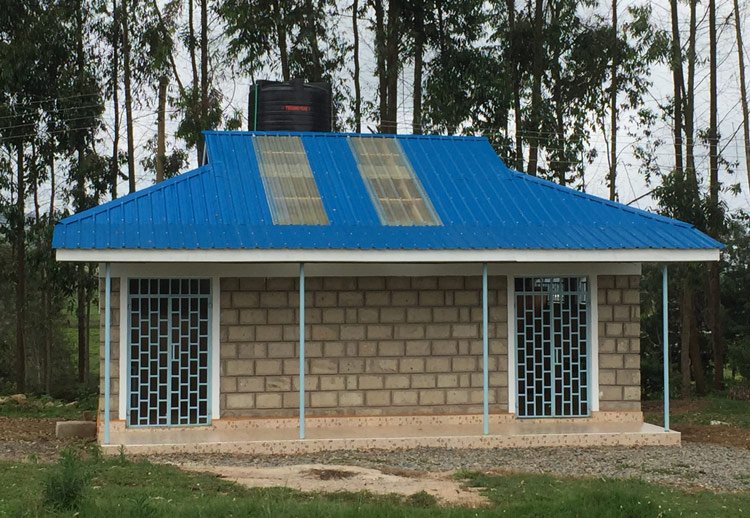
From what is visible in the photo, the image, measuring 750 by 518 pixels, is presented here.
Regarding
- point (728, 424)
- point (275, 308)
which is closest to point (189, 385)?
point (275, 308)

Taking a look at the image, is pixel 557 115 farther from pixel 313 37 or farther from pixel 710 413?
pixel 710 413

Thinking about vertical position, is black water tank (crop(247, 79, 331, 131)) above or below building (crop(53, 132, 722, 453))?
above

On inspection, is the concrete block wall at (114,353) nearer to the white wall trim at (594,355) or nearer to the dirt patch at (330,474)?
the dirt patch at (330,474)

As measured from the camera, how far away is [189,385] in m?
13.7

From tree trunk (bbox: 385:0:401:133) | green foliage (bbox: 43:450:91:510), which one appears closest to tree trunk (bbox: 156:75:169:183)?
tree trunk (bbox: 385:0:401:133)

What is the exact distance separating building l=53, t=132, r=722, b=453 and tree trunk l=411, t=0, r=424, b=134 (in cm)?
1134

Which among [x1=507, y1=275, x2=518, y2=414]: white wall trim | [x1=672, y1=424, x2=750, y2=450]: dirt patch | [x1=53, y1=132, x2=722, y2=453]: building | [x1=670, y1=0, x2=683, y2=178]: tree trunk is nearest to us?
[x1=53, y1=132, x2=722, y2=453]: building

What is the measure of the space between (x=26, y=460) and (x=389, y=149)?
724 centimetres

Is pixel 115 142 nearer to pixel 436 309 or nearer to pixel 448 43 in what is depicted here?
pixel 448 43

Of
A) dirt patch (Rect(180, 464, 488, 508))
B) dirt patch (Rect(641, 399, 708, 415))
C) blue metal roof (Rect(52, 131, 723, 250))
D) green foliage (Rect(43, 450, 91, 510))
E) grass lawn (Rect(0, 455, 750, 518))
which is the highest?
blue metal roof (Rect(52, 131, 723, 250))

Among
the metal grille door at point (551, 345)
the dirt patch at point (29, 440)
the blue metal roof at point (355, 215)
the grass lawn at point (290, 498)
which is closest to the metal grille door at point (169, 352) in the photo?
the blue metal roof at point (355, 215)

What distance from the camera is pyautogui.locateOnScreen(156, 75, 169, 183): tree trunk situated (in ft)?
88.4

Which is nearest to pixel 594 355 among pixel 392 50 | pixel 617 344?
pixel 617 344

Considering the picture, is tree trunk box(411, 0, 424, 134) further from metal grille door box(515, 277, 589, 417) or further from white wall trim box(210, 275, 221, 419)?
white wall trim box(210, 275, 221, 419)
